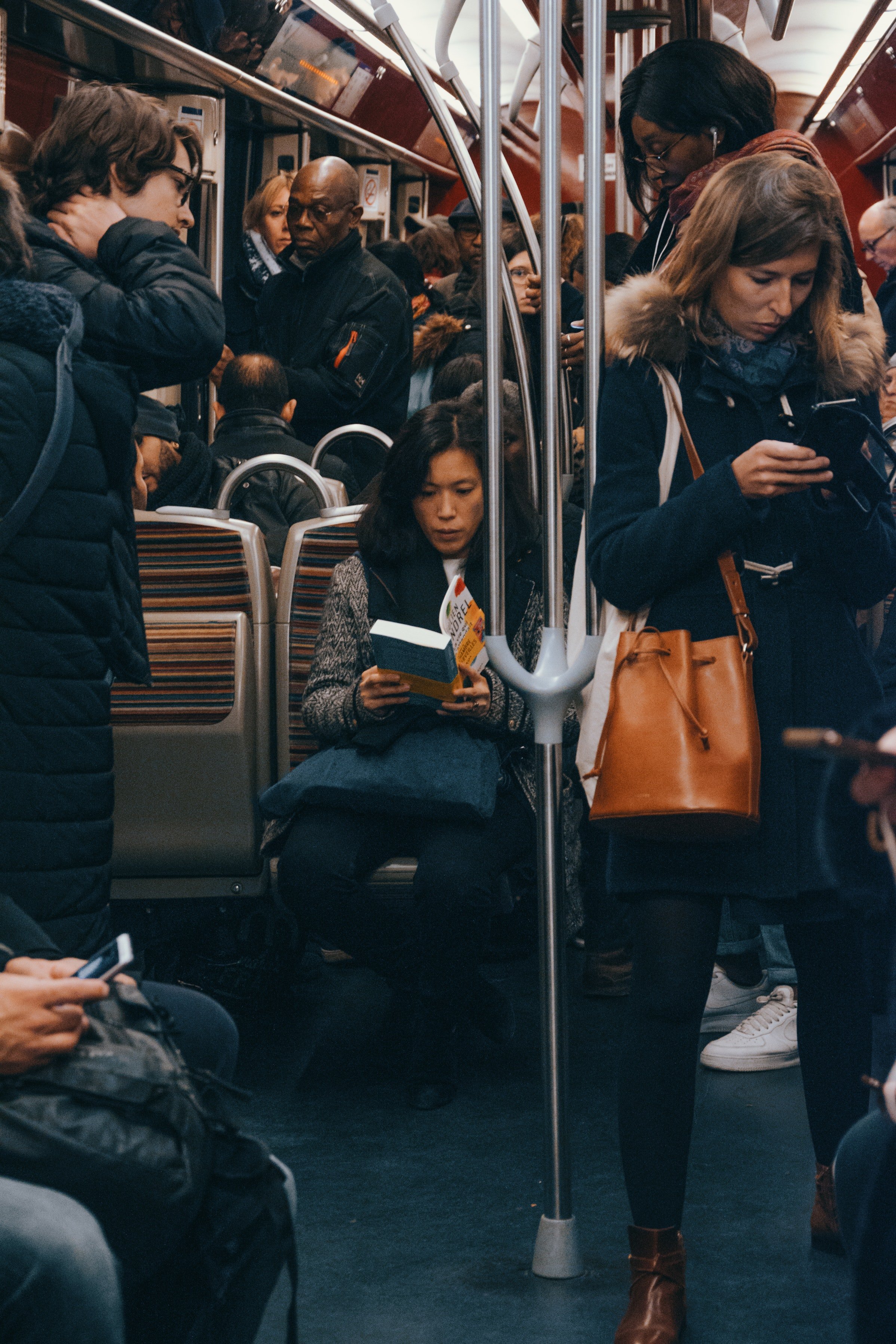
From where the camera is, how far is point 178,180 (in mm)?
2693

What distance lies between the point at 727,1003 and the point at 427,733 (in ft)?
3.42

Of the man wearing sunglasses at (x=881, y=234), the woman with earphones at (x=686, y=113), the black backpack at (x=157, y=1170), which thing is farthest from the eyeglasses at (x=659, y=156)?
the man wearing sunglasses at (x=881, y=234)

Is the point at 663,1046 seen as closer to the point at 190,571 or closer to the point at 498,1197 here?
the point at 498,1197

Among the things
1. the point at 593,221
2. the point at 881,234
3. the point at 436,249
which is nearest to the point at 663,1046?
the point at 593,221

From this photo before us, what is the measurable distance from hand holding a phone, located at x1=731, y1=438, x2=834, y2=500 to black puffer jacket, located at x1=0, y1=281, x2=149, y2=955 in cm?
97

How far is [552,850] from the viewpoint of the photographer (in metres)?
2.21

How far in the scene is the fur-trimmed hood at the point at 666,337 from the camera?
2037 mm

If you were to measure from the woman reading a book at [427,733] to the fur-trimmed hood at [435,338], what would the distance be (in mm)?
2162

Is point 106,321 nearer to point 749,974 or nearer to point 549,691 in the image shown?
point 549,691

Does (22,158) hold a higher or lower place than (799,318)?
higher

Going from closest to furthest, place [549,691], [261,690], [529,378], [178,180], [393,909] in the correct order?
[549,691] → [178,180] → [529,378] → [393,909] → [261,690]

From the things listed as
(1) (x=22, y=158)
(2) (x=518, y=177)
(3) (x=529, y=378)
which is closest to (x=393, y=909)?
(3) (x=529, y=378)

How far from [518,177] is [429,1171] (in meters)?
10.9

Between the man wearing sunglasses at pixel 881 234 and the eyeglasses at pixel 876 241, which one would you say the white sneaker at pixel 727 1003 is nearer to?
the man wearing sunglasses at pixel 881 234
